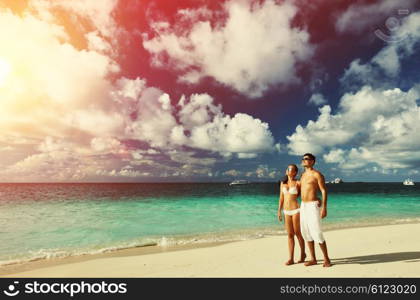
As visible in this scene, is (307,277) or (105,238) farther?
(105,238)

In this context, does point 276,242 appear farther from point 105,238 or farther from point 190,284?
point 105,238

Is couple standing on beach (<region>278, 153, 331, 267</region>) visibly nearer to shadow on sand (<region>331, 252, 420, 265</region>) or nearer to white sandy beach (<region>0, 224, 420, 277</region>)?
white sandy beach (<region>0, 224, 420, 277</region>)

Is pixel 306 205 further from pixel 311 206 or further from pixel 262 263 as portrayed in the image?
pixel 262 263

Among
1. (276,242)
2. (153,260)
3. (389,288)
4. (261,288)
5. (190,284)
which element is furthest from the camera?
(276,242)

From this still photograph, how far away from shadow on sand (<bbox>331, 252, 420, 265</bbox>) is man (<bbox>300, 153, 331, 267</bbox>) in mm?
1006

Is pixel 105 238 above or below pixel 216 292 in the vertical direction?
below

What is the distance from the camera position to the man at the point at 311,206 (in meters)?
5.93

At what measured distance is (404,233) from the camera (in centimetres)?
1138

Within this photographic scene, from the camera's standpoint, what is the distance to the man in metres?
5.93

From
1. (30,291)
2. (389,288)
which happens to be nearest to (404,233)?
(389,288)

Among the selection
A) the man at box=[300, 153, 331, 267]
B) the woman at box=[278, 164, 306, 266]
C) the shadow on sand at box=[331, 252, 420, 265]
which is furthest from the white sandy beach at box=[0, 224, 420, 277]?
the man at box=[300, 153, 331, 267]

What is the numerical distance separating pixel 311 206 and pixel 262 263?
2403 millimetres

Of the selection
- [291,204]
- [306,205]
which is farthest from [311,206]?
[291,204]

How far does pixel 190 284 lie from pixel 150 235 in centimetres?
949
